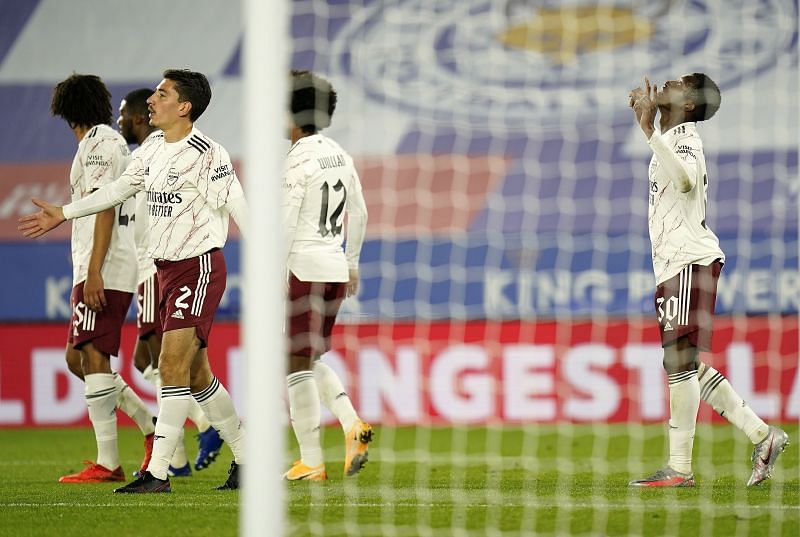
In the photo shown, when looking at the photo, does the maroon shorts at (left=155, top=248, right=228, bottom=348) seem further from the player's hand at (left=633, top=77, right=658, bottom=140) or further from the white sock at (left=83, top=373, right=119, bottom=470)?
the player's hand at (left=633, top=77, right=658, bottom=140)

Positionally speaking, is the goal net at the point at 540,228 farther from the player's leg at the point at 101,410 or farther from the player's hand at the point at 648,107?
the player's hand at the point at 648,107

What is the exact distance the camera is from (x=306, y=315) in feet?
20.9

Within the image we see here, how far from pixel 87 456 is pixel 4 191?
5.04 meters

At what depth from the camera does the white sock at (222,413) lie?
235 inches

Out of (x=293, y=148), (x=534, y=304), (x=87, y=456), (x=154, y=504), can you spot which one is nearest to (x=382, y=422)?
(x=534, y=304)

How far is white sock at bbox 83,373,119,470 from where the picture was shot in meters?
6.58

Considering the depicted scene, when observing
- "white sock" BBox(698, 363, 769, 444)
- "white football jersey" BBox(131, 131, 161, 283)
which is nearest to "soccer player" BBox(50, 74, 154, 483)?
"white football jersey" BBox(131, 131, 161, 283)

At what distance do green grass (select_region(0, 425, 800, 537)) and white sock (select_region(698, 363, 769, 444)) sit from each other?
295 mm

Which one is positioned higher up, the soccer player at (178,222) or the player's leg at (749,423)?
the soccer player at (178,222)

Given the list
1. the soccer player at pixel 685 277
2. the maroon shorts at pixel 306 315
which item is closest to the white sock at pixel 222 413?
the maroon shorts at pixel 306 315

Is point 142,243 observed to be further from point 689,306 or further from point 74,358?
point 689,306

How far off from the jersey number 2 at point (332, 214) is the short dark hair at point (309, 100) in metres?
0.29

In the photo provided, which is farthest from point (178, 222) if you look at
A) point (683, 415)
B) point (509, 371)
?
point (509, 371)

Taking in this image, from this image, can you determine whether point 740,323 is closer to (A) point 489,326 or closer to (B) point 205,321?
(A) point 489,326
